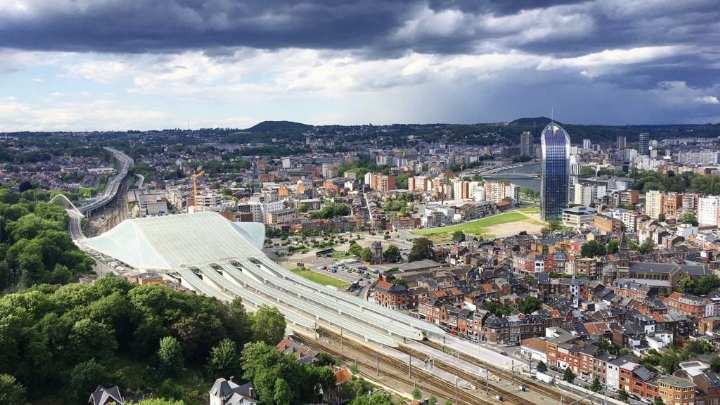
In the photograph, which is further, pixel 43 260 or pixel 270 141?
pixel 270 141

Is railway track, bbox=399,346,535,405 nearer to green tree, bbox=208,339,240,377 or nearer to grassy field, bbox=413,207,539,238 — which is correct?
green tree, bbox=208,339,240,377

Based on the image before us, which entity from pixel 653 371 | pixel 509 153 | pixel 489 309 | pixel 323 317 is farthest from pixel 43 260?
pixel 509 153

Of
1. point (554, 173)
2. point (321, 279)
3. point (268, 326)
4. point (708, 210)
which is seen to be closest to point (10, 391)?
point (268, 326)

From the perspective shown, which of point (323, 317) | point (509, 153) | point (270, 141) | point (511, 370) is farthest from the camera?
point (270, 141)

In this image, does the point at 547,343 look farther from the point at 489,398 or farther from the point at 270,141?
the point at 270,141

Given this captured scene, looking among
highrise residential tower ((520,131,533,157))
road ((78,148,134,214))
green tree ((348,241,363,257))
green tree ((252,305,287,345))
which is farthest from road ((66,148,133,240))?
highrise residential tower ((520,131,533,157))
